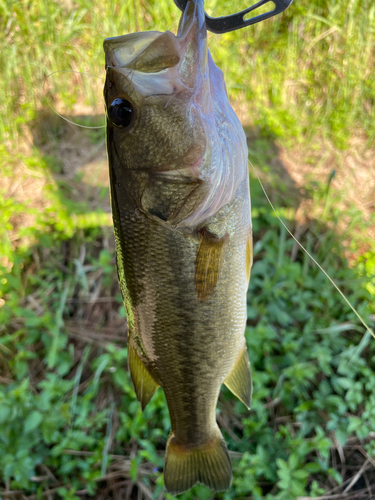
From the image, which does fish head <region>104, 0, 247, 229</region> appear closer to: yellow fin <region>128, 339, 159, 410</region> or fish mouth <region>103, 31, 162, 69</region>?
fish mouth <region>103, 31, 162, 69</region>

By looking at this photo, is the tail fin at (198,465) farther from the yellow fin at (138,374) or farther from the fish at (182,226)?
the yellow fin at (138,374)

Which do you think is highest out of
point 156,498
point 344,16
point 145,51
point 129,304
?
point 344,16

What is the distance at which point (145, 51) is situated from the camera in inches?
29.2

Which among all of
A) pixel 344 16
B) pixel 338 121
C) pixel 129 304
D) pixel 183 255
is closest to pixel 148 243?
pixel 183 255

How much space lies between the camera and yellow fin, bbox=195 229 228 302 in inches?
36.1

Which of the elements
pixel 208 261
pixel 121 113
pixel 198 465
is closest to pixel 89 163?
pixel 121 113

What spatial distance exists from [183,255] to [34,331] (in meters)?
1.79

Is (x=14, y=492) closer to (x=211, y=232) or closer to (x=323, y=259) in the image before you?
(x=211, y=232)

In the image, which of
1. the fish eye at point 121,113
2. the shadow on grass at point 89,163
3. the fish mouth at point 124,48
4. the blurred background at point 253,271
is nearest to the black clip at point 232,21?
the fish mouth at point 124,48

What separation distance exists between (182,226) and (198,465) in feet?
3.19

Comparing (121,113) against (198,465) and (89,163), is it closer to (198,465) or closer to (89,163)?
(198,465)

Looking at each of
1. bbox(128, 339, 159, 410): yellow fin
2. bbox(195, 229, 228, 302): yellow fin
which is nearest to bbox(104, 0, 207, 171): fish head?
bbox(195, 229, 228, 302): yellow fin

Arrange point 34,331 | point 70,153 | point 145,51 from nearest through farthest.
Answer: point 145,51
point 34,331
point 70,153

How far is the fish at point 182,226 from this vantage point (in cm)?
77
